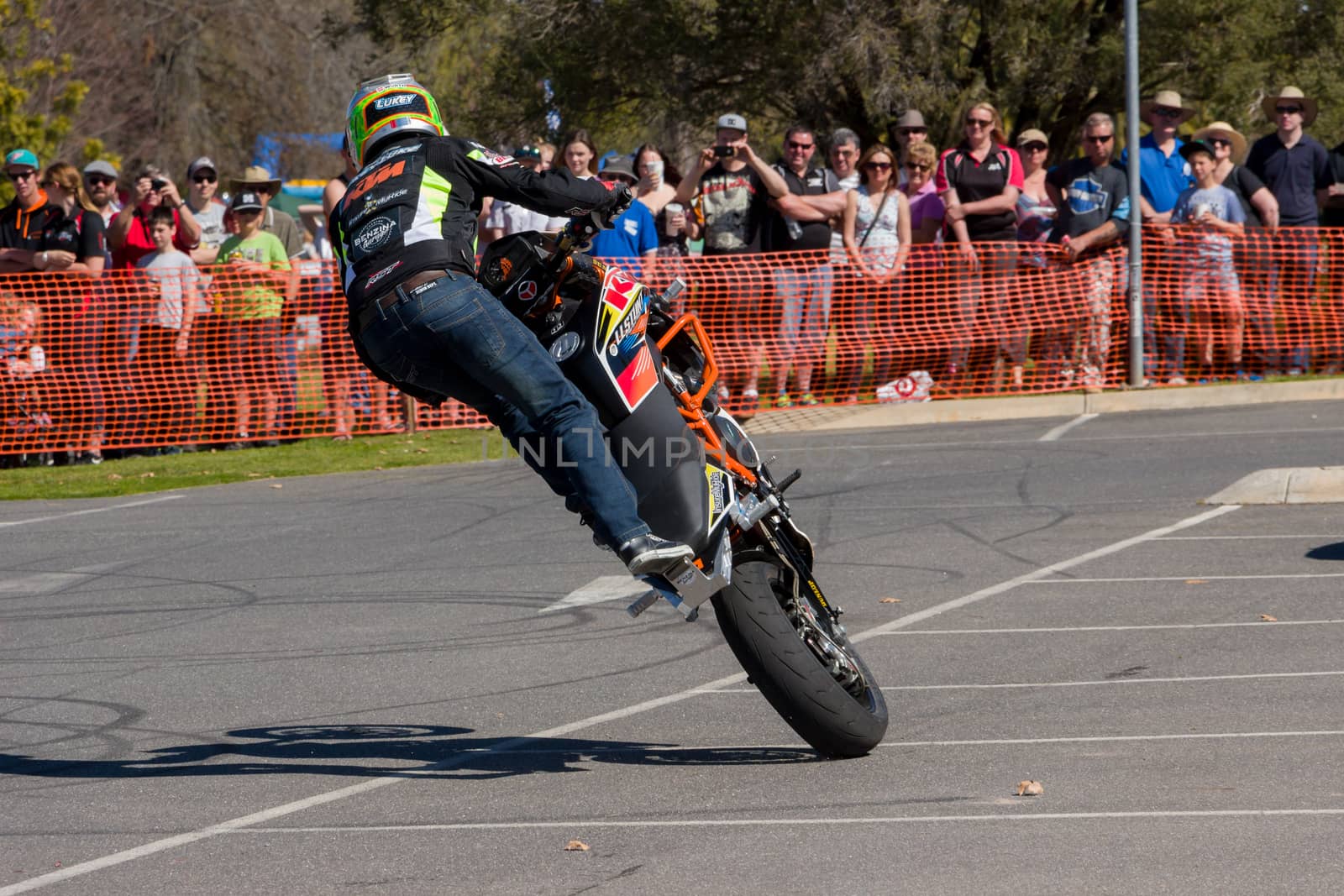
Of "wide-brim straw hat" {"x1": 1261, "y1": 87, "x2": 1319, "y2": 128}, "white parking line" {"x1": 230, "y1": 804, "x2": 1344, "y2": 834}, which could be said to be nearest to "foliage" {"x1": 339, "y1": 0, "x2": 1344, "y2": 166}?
"wide-brim straw hat" {"x1": 1261, "y1": 87, "x2": 1319, "y2": 128}

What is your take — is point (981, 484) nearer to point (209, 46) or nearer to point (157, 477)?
point (157, 477)

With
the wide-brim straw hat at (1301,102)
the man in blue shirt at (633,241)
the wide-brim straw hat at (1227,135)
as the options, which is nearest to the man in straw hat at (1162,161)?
the wide-brim straw hat at (1227,135)

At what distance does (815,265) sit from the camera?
51.1 ft

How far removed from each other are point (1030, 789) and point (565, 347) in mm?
1879

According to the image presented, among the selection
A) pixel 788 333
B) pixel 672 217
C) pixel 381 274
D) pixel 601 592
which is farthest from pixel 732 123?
pixel 381 274

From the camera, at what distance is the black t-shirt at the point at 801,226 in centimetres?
1559

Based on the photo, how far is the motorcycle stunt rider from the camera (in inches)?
213

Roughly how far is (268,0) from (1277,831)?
41.5m

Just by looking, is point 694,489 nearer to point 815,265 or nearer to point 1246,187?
point 815,265

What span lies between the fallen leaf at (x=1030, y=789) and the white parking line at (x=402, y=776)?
1.70m

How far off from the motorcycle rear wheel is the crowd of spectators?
907 cm

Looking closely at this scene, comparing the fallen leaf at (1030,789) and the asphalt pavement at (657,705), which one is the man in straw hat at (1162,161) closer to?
the asphalt pavement at (657,705)

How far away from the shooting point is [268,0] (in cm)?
4319

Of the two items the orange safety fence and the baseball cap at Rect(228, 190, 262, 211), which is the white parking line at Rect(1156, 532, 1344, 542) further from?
the baseball cap at Rect(228, 190, 262, 211)
